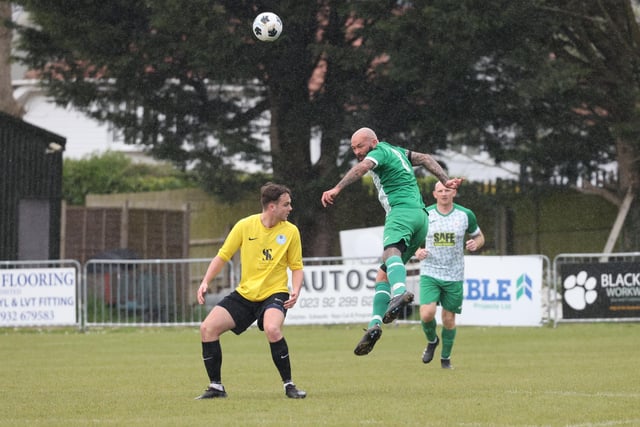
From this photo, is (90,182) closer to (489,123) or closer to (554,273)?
(489,123)

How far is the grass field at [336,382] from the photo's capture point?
8.20m

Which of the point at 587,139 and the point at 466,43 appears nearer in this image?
the point at 466,43

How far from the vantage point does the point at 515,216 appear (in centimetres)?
2788

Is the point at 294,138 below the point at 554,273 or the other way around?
the other way around

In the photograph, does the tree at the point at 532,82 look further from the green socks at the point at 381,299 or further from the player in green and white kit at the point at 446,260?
the green socks at the point at 381,299

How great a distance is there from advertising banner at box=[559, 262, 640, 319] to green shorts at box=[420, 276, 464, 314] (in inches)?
321

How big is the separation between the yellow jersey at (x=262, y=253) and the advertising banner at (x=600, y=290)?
12526 mm

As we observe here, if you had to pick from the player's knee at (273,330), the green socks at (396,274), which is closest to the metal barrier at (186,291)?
the green socks at (396,274)

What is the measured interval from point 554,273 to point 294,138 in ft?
23.5

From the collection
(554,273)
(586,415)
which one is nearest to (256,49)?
(554,273)

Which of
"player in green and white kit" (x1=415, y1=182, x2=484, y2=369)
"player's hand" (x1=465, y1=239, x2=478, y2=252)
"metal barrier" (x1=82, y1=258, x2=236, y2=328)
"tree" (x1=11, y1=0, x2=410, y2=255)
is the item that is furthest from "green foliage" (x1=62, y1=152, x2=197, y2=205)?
"player's hand" (x1=465, y1=239, x2=478, y2=252)

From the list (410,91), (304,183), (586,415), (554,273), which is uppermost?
(410,91)

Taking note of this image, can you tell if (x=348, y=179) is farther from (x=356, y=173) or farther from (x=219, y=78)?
(x=219, y=78)

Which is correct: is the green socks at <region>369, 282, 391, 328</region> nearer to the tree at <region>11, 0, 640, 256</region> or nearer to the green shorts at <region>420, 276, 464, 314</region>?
the green shorts at <region>420, 276, 464, 314</region>
